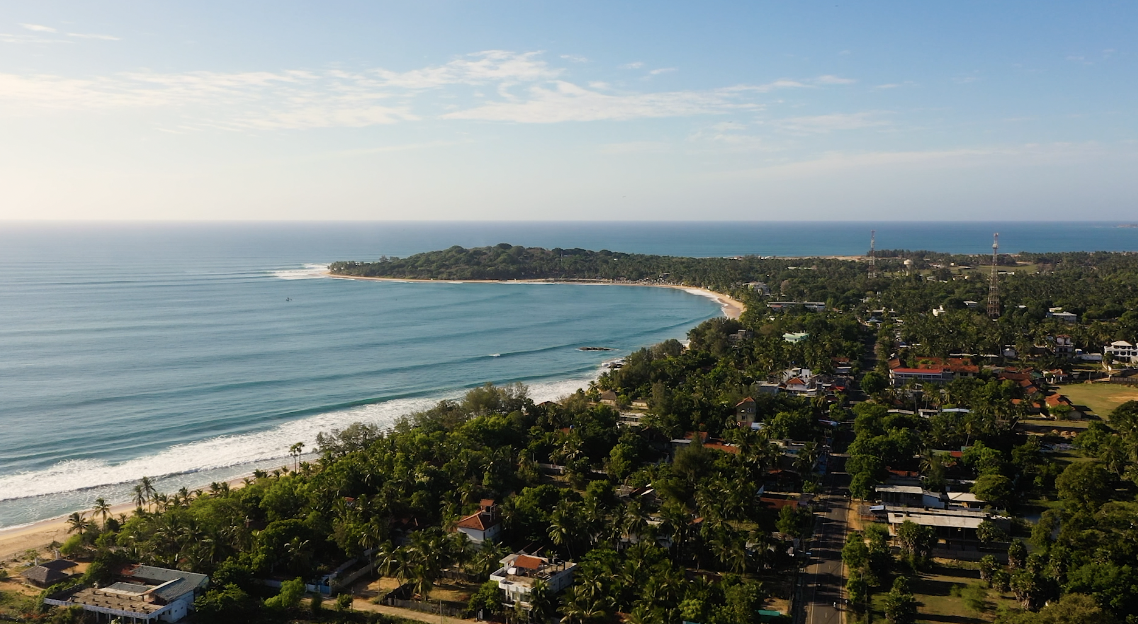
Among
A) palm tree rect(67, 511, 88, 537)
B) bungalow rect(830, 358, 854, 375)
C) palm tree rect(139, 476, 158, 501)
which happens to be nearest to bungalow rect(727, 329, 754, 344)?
bungalow rect(830, 358, 854, 375)

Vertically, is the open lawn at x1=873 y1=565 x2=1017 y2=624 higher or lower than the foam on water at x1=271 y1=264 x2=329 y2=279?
lower

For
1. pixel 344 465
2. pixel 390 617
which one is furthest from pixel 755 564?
pixel 344 465

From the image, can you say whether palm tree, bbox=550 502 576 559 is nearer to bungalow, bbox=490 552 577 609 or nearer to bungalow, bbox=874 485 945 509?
bungalow, bbox=490 552 577 609

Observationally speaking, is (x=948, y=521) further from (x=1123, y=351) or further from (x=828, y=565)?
(x=1123, y=351)

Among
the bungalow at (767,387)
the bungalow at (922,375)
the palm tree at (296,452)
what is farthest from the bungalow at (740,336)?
the palm tree at (296,452)

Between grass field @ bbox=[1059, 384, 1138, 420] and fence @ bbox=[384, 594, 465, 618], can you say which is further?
grass field @ bbox=[1059, 384, 1138, 420]

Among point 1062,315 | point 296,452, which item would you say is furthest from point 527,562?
point 1062,315
